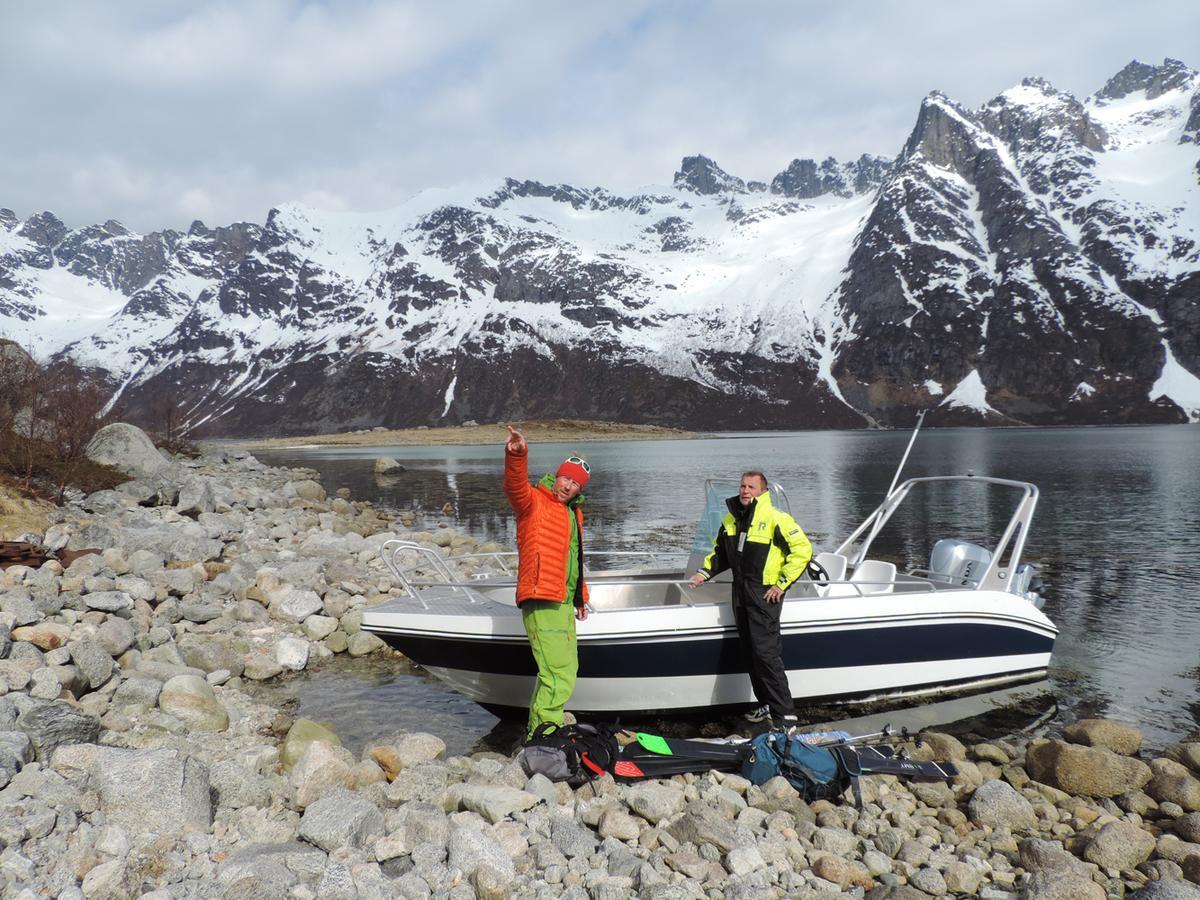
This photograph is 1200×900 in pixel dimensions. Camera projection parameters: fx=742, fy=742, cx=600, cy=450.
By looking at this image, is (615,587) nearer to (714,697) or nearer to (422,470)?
(714,697)

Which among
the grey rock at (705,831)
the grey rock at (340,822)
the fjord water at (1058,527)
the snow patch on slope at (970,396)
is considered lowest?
the fjord water at (1058,527)

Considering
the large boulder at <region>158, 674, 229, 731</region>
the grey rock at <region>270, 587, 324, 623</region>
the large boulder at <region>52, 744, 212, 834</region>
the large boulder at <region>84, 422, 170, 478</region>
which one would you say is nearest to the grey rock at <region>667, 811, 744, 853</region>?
the large boulder at <region>52, 744, 212, 834</region>

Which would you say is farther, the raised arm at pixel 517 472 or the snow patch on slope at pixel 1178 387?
the snow patch on slope at pixel 1178 387

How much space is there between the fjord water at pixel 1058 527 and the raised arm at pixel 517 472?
372 centimetres

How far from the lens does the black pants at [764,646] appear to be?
7668 millimetres

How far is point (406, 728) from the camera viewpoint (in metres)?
→ 8.59

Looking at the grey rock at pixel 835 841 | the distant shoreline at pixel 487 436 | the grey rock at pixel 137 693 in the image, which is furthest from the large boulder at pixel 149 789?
the distant shoreline at pixel 487 436

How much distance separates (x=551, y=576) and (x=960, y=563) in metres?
6.60

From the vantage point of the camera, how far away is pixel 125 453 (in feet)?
75.9

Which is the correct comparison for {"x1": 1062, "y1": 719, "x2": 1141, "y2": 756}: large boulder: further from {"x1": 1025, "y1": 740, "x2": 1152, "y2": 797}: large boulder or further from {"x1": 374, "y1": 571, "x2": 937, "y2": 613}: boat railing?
{"x1": 374, "y1": 571, "x2": 937, "y2": 613}: boat railing

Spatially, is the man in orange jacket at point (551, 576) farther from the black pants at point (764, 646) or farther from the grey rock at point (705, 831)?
the black pants at point (764, 646)

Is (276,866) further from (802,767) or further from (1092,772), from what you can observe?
(1092,772)

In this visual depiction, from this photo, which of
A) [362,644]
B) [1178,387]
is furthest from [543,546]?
[1178,387]

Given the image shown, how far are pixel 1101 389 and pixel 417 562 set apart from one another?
18489 cm
